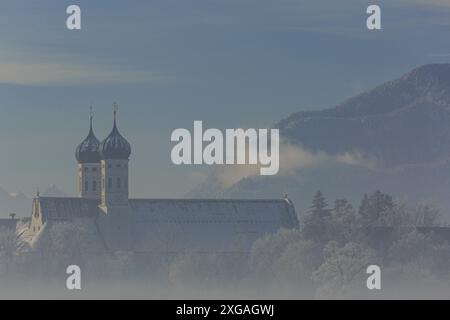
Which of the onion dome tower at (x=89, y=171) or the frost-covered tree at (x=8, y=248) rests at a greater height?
the onion dome tower at (x=89, y=171)

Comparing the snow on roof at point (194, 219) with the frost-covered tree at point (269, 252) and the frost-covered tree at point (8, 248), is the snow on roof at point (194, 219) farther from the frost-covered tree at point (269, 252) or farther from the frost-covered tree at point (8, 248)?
the frost-covered tree at point (269, 252)

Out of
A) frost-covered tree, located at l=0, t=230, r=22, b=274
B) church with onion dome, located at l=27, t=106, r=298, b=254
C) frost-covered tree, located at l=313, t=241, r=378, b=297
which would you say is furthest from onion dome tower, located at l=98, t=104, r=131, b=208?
frost-covered tree, located at l=313, t=241, r=378, b=297

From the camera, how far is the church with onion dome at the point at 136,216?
345ft

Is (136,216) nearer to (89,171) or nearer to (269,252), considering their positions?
(89,171)

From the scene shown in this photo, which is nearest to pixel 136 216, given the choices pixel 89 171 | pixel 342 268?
pixel 89 171

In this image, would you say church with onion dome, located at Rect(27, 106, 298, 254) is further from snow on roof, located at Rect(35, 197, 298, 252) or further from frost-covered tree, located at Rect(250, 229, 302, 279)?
frost-covered tree, located at Rect(250, 229, 302, 279)

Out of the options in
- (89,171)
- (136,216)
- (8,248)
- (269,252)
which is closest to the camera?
(269,252)

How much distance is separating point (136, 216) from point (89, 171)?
4.06m

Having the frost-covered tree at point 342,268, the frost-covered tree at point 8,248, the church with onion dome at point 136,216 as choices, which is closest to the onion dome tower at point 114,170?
the church with onion dome at point 136,216

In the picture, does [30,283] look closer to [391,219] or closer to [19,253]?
[19,253]

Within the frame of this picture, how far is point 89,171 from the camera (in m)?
108

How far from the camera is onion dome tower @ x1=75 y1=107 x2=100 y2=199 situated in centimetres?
10294

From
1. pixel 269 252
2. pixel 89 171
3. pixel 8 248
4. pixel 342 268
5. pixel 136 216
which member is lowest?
pixel 342 268
